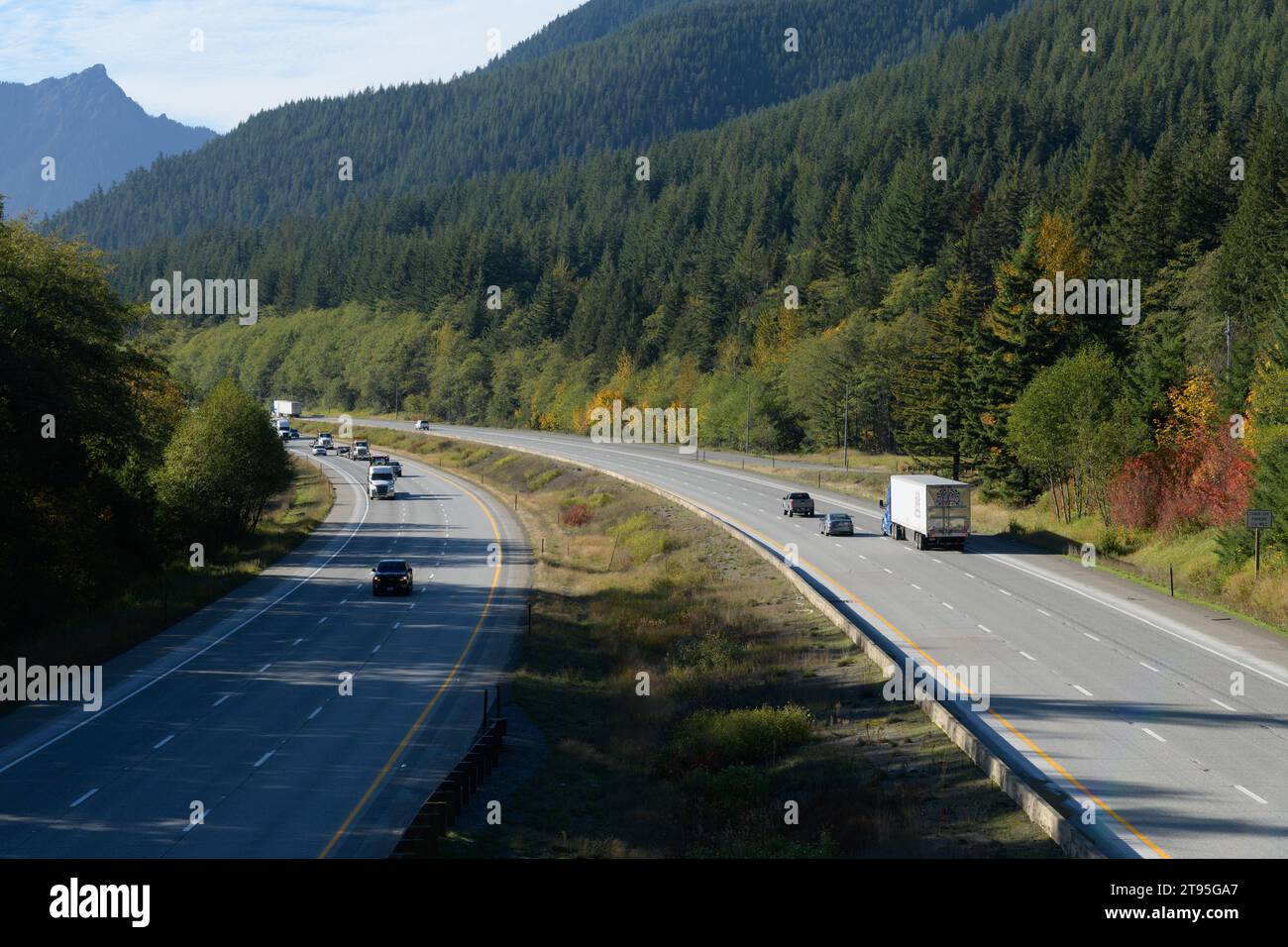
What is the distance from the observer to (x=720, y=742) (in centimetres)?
2597

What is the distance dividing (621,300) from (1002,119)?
53.1 meters

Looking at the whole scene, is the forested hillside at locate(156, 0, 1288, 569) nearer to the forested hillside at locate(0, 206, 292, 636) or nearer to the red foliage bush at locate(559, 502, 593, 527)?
the red foliage bush at locate(559, 502, 593, 527)

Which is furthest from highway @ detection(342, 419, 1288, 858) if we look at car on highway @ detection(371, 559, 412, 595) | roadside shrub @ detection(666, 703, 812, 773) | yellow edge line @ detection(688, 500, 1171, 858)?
car on highway @ detection(371, 559, 412, 595)

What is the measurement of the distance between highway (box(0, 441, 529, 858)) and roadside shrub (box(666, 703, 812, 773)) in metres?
4.73

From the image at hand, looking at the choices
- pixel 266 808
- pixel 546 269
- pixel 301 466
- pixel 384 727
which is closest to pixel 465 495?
pixel 301 466

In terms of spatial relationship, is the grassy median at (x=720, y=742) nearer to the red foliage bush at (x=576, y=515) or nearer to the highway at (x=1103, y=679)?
the highway at (x=1103, y=679)

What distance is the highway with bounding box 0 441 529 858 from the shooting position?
64.2ft

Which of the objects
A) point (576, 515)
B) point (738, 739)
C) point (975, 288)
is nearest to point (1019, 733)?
point (738, 739)

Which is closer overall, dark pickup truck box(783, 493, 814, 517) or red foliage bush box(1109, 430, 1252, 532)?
red foliage bush box(1109, 430, 1252, 532)

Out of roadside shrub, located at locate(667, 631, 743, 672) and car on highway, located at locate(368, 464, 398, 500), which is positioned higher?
car on highway, located at locate(368, 464, 398, 500)

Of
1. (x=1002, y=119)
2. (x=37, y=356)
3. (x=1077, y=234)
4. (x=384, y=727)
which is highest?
(x=1002, y=119)

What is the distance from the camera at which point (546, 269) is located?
186375mm

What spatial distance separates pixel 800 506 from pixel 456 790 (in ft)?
163

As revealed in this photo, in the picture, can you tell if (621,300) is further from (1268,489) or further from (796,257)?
(1268,489)
